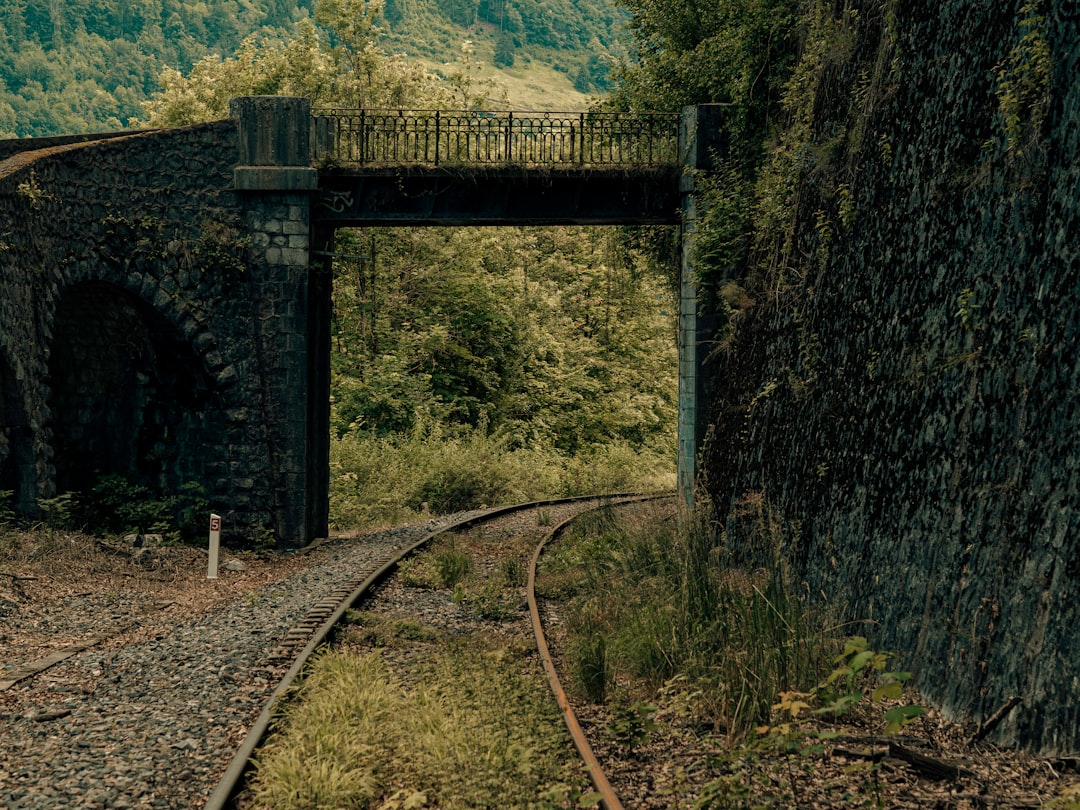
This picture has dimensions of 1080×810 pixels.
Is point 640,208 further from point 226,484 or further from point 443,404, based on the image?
point 443,404

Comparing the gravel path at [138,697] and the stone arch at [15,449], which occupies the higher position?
the stone arch at [15,449]

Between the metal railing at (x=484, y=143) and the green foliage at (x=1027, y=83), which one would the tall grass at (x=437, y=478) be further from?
the green foliage at (x=1027, y=83)

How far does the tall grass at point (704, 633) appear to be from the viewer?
21.7 feet

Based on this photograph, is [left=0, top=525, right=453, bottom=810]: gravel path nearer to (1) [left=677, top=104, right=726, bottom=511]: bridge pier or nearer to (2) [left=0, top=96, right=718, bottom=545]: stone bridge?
(2) [left=0, top=96, right=718, bottom=545]: stone bridge

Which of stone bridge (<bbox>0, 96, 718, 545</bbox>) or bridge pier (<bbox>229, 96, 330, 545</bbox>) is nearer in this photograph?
stone bridge (<bbox>0, 96, 718, 545</bbox>)

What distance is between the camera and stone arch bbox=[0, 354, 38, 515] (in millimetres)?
13062

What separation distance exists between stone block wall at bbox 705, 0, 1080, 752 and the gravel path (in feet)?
14.4

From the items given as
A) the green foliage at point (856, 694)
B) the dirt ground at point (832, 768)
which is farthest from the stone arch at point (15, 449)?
the green foliage at point (856, 694)

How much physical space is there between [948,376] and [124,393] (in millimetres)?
13141

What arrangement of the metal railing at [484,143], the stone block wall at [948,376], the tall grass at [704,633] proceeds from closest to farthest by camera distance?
the stone block wall at [948,376] → the tall grass at [704,633] → the metal railing at [484,143]

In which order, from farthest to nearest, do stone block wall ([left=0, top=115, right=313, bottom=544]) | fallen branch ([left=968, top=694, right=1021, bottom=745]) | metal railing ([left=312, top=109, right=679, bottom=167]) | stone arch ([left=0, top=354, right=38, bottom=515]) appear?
metal railing ([left=312, top=109, right=679, bottom=167])
stone block wall ([left=0, top=115, right=313, bottom=544])
stone arch ([left=0, top=354, right=38, bottom=515])
fallen branch ([left=968, top=694, right=1021, bottom=745])

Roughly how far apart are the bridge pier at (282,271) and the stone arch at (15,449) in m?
3.80

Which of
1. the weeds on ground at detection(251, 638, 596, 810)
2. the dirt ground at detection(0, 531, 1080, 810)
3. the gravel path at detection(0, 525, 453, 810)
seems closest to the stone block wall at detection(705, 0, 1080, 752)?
the dirt ground at detection(0, 531, 1080, 810)

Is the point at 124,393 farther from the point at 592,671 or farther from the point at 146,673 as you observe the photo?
the point at 592,671
